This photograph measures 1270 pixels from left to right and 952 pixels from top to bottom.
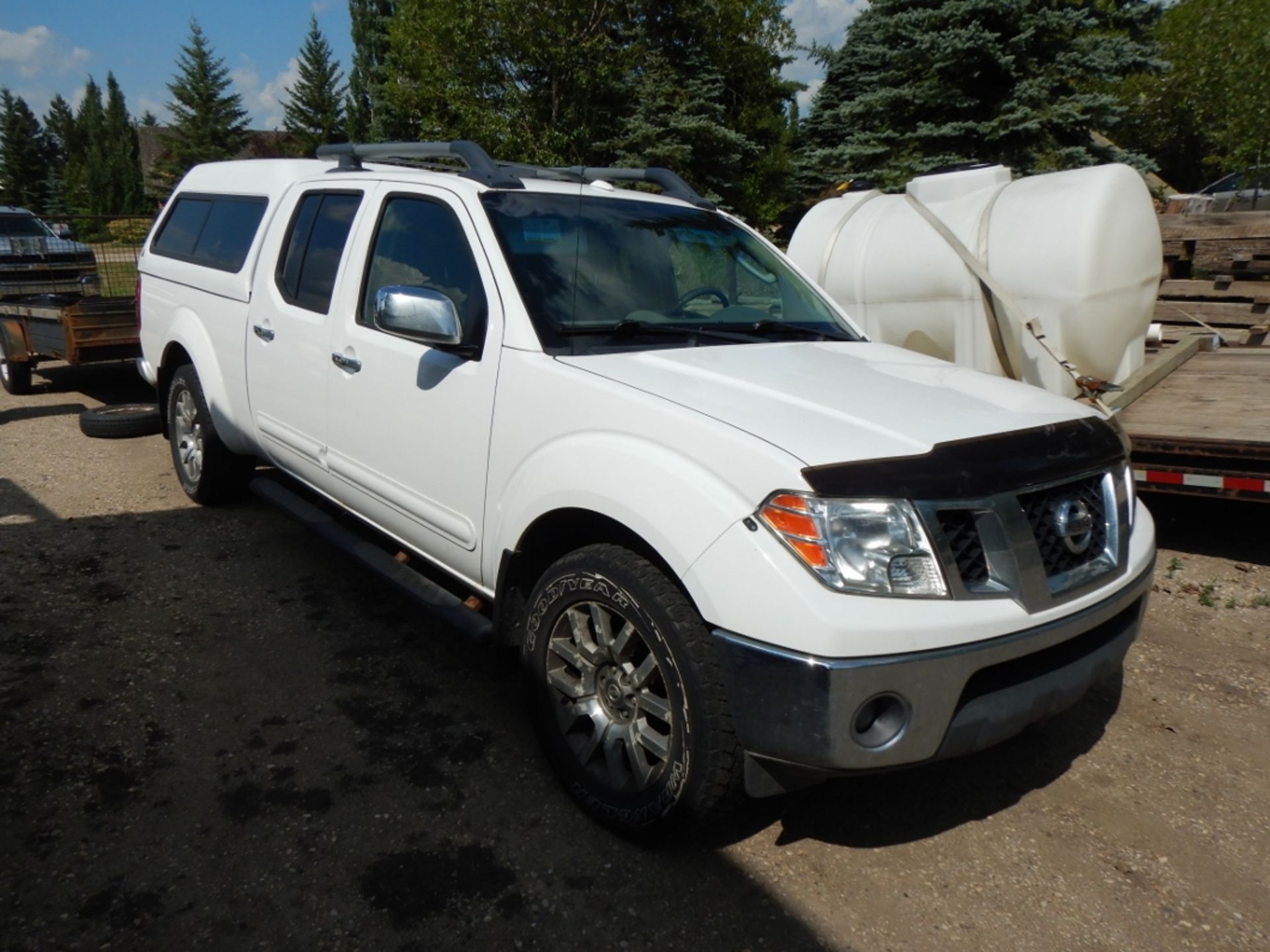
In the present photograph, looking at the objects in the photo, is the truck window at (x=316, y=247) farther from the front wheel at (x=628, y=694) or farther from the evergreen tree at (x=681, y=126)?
the evergreen tree at (x=681, y=126)

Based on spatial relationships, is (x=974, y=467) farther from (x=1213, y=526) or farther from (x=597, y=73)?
(x=597, y=73)

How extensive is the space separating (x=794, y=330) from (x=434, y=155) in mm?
1626

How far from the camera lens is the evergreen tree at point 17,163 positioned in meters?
61.4

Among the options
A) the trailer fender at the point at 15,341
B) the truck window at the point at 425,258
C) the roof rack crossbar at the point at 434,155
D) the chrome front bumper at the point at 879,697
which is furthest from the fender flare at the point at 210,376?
the trailer fender at the point at 15,341

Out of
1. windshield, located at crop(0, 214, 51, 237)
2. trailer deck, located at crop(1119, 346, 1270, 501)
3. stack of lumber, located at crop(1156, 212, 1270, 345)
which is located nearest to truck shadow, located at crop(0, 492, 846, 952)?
trailer deck, located at crop(1119, 346, 1270, 501)

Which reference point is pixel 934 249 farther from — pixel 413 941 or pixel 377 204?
pixel 413 941

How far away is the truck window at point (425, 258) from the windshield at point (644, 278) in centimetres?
18

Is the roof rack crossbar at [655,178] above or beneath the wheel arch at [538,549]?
above

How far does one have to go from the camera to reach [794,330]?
3.64m

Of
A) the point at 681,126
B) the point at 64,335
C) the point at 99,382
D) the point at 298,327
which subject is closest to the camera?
the point at 298,327

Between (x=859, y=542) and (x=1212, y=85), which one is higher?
(x=1212, y=85)

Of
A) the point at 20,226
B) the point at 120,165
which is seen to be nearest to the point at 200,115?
the point at 120,165

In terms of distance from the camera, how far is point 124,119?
217 ft

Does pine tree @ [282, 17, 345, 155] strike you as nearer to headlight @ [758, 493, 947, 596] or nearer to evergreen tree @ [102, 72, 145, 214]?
evergreen tree @ [102, 72, 145, 214]
